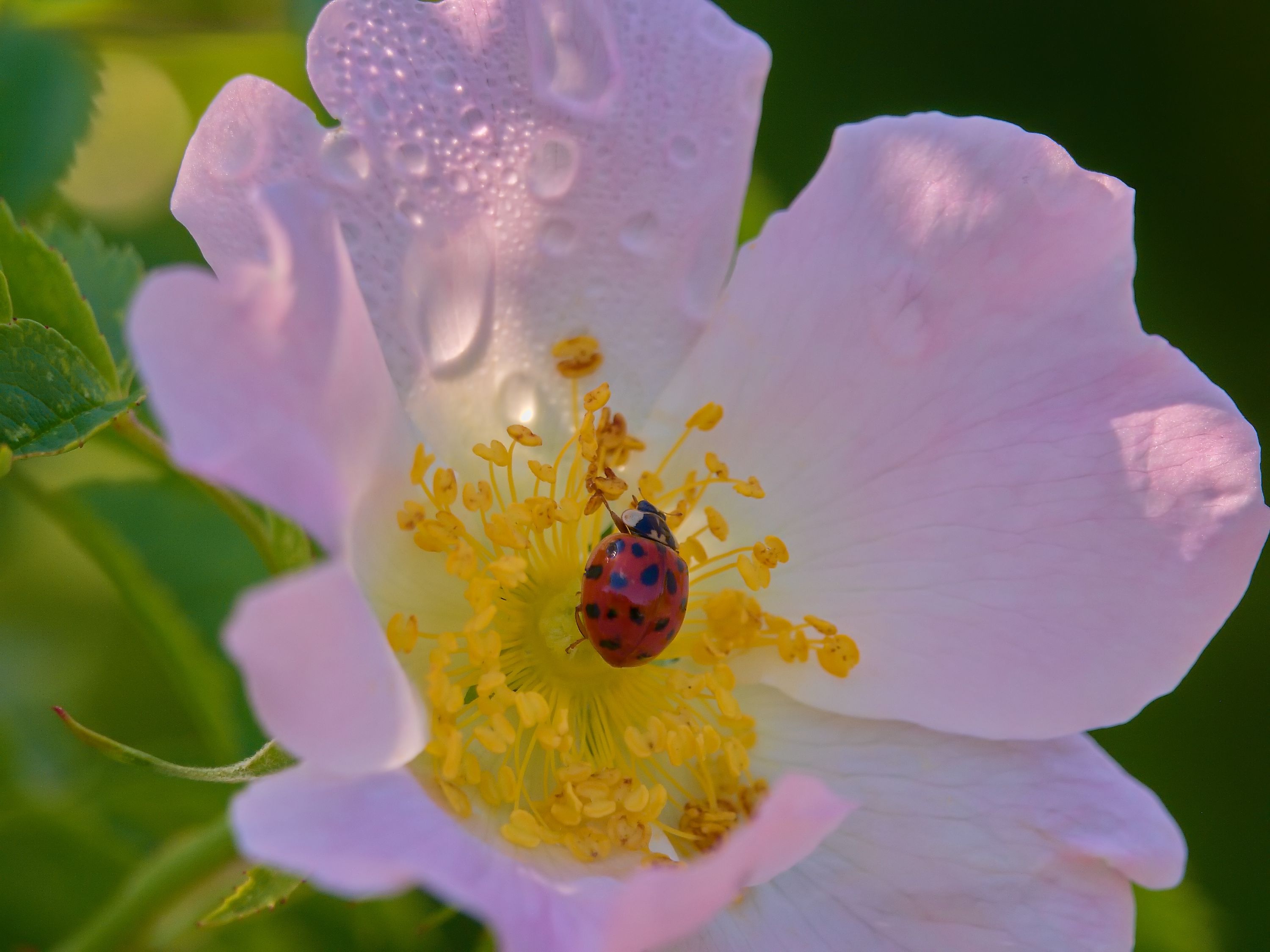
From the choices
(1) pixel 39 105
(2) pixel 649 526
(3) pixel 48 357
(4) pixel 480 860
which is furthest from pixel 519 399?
(1) pixel 39 105

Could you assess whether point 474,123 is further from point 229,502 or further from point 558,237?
point 229,502

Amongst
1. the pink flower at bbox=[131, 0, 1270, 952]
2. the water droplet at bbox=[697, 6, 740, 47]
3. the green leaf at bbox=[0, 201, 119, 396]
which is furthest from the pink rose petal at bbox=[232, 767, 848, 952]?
the water droplet at bbox=[697, 6, 740, 47]

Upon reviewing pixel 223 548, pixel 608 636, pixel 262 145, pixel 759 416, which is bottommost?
pixel 223 548

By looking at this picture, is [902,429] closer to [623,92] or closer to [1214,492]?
[1214,492]

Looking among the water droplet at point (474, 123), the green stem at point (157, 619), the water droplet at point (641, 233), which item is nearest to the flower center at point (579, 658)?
the water droplet at point (641, 233)

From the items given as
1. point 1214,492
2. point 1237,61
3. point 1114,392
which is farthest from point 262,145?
point 1237,61

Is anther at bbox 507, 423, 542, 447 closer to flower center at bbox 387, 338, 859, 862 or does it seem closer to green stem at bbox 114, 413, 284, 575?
flower center at bbox 387, 338, 859, 862
